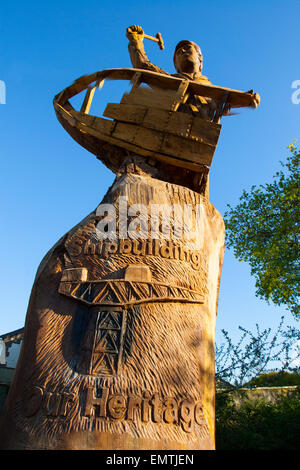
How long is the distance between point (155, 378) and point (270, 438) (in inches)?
141

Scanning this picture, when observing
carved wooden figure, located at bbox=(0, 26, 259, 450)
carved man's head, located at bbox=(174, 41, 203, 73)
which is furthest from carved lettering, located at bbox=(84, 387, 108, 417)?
carved man's head, located at bbox=(174, 41, 203, 73)

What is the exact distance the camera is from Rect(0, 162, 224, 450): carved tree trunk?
3057 mm

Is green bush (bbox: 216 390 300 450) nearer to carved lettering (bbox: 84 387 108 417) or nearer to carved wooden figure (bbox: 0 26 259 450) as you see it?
carved wooden figure (bbox: 0 26 259 450)

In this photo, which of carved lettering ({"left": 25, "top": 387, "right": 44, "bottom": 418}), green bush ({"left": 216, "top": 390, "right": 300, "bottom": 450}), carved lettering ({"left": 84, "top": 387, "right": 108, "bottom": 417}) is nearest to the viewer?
carved lettering ({"left": 84, "top": 387, "right": 108, "bottom": 417})

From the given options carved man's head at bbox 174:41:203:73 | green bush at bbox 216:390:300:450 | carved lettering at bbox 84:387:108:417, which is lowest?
carved lettering at bbox 84:387:108:417

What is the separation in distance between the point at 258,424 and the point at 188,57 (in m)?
5.92

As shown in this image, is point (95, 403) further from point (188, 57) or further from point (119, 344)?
point (188, 57)

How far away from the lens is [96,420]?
9.87 ft

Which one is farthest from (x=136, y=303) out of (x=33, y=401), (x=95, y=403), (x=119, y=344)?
(x=33, y=401)

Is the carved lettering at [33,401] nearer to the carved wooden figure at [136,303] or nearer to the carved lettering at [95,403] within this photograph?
the carved wooden figure at [136,303]

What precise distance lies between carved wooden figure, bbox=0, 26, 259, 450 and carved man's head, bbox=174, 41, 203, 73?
2.93 ft

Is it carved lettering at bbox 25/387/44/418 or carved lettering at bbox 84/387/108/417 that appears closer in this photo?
carved lettering at bbox 84/387/108/417

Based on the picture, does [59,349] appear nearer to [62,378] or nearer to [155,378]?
[62,378]

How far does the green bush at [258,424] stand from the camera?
221 inches
